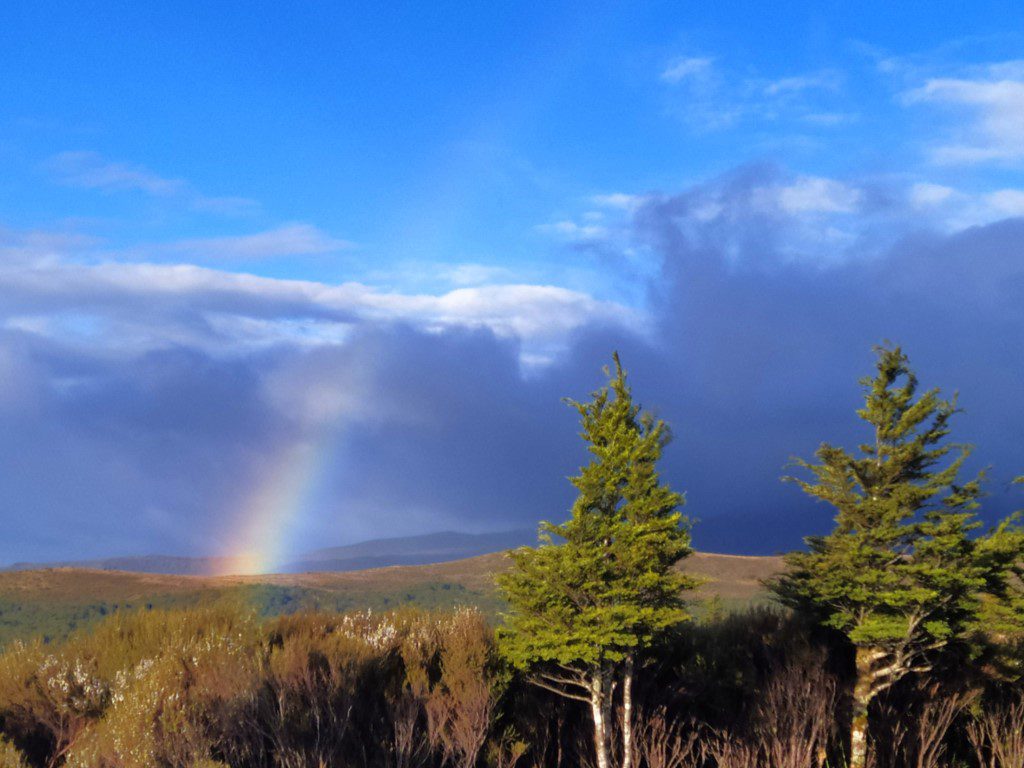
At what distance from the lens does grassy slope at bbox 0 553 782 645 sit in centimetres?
8156

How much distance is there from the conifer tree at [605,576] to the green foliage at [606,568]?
0.10ft

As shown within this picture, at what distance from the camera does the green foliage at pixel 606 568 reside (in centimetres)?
2380

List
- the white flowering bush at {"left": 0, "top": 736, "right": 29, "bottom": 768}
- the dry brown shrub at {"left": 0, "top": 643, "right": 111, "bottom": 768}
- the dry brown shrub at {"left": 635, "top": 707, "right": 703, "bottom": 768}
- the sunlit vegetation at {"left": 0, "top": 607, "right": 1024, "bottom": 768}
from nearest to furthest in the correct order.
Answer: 1. the white flowering bush at {"left": 0, "top": 736, "right": 29, "bottom": 768}
2. the sunlit vegetation at {"left": 0, "top": 607, "right": 1024, "bottom": 768}
3. the dry brown shrub at {"left": 0, "top": 643, "right": 111, "bottom": 768}
4. the dry brown shrub at {"left": 635, "top": 707, "right": 703, "bottom": 768}

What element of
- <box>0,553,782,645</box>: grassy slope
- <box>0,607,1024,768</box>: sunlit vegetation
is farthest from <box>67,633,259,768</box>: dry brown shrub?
<box>0,553,782,645</box>: grassy slope

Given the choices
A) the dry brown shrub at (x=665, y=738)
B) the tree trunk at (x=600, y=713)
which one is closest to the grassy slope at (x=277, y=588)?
the dry brown shrub at (x=665, y=738)

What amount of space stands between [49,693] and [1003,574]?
96.9 ft

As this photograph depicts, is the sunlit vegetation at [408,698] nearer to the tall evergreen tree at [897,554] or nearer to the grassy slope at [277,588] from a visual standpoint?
the tall evergreen tree at [897,554]

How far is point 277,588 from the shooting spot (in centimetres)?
10869

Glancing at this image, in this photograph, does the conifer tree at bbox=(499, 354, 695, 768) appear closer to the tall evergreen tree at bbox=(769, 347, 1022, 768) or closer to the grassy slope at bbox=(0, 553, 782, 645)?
the tall evergreen tree at bbox=(769, 347, 1022, 768)

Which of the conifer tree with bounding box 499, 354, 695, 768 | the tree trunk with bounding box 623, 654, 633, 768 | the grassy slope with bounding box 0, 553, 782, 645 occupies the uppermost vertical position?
the conifer tree with bounding box 499, 354, 695, 768

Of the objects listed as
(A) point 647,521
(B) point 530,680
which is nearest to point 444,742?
(B) point 530,680

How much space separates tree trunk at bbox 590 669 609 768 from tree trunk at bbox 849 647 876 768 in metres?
9.26

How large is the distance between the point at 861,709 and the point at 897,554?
5332 millimetres

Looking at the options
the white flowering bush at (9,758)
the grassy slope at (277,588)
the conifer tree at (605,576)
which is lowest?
the grassy slope at (277,588)
